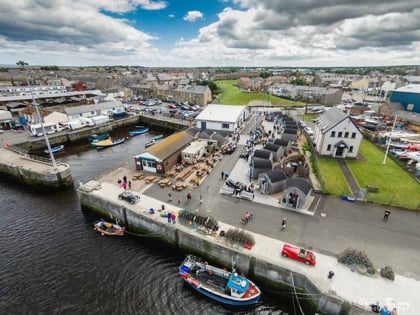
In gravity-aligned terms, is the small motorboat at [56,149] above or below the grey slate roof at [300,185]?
below

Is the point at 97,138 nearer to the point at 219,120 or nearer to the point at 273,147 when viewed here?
the point at 219,120

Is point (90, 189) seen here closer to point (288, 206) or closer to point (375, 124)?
point (288, 206)

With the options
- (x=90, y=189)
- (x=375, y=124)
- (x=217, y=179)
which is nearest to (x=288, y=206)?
(x=217, y=179)

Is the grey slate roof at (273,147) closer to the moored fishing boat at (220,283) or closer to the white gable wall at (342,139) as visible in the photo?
the white gable wall at (342,139)

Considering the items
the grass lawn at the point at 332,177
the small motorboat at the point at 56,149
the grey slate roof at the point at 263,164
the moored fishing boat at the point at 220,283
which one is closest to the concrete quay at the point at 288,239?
the moored fishing boat at the point at 220,283

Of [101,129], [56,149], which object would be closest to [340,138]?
[56,149]

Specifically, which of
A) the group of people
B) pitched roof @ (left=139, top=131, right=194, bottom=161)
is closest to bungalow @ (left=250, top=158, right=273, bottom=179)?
pitched roof @ (left=139, top=131, right=194, bottom=161)

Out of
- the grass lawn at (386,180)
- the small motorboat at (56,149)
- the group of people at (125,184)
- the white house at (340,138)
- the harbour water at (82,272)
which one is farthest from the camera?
the small motorboat at (56,149)

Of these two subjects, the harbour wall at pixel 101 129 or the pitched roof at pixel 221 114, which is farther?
the pitched roof at pixel 221 114
